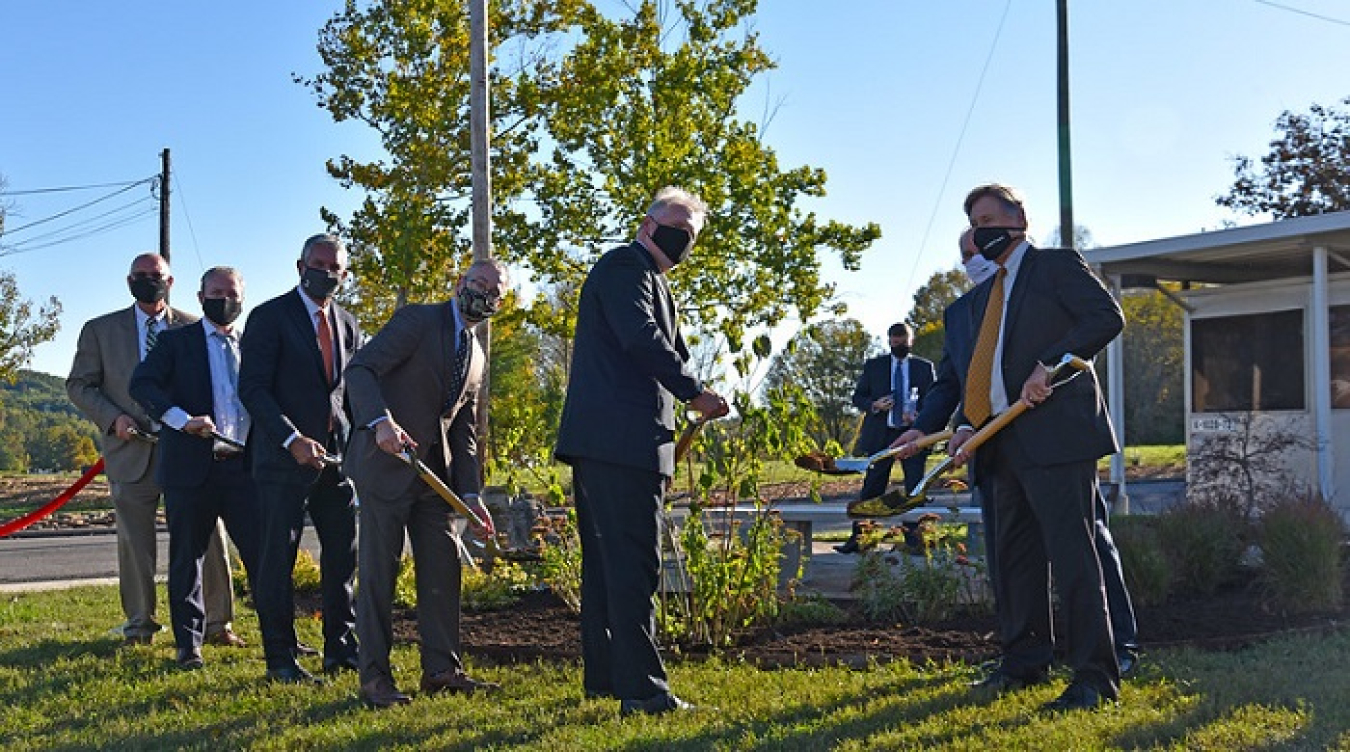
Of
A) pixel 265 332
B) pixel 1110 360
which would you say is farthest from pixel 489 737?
pixel 1110 360

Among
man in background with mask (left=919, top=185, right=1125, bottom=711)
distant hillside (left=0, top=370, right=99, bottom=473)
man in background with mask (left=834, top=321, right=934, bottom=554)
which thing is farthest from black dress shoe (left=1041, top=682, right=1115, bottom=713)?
distant hillside (left=0, top=370, right=99, bottom=473)

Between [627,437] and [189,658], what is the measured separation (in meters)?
3.11

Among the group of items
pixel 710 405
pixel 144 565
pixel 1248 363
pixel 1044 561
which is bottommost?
pixel 144 565

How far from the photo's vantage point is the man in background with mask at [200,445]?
7719mm

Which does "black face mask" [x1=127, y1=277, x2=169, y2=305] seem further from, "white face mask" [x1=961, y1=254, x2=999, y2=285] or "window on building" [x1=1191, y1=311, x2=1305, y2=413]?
"window on building" [x1=1191, y1=311, x2=1305, y2=413]

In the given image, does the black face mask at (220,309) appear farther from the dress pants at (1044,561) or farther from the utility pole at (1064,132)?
the utility pole at (1064,132)

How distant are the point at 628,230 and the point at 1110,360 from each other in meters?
6.84

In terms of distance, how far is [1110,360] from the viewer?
55.2ft

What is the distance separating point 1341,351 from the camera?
46.6 feet

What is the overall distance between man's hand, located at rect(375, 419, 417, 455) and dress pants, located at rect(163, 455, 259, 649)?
69.7 inches

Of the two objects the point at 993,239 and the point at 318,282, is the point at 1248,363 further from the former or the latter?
the point at 318,282

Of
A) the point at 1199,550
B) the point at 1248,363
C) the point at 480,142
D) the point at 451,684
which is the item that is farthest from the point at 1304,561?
the point at 1248,363

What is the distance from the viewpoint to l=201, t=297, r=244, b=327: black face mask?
310 inches

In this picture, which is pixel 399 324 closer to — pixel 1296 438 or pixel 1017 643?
pixel 1017 643
